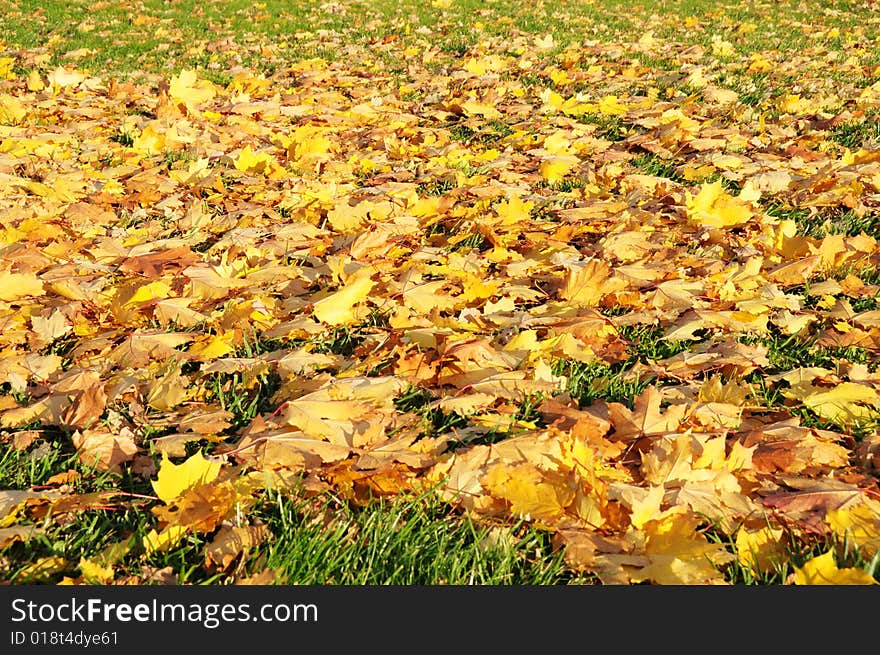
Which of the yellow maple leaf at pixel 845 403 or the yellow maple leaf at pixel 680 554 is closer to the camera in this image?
the yellow maple leaf at pixel 680 554

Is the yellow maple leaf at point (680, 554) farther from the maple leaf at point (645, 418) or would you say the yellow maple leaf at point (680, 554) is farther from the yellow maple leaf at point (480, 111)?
the yellow maple leaf at point (480, 111)

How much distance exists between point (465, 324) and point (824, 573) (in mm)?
1299

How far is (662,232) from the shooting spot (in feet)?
10.3

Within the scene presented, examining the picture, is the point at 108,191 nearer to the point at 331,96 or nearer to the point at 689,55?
the point at 331,96

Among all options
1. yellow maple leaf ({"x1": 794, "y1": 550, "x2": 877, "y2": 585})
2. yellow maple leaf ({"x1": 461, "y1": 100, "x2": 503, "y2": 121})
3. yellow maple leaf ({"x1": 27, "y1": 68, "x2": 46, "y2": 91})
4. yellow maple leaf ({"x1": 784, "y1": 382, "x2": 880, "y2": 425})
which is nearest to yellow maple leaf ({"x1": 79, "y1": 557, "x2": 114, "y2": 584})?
yellow maple leaf ({"x1": 794, "y1": 550, "x2": 877, "y2": 585})

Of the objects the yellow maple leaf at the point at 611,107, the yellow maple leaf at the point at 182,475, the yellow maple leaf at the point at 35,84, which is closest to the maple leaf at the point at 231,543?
the yellow maple leaf at the point at 182,475

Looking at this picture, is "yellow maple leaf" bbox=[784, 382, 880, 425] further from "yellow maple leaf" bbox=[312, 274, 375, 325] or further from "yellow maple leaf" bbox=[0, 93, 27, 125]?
"yellow maple leaf" bbox=[0, 93, 27, 125]

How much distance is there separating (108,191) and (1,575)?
252 centimetres

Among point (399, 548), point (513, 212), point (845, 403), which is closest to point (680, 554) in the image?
point (399, 548)

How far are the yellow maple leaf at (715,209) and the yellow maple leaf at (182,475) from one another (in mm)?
2364

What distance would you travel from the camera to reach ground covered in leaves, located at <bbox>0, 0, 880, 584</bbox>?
5.48 ft

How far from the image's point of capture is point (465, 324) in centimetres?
244

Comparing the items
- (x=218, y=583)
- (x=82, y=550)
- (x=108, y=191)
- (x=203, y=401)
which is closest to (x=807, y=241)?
(x=203, y=401)

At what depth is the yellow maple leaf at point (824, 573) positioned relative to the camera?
A: 1.43 metres
